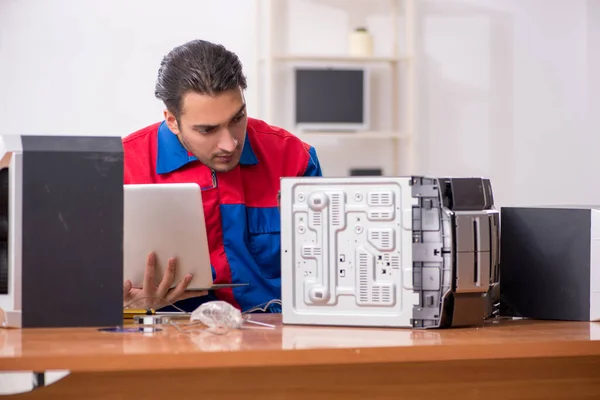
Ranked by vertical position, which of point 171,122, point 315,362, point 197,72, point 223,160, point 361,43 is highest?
point 361,43

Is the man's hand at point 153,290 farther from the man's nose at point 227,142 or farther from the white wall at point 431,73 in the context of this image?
the white wall at point 431,73

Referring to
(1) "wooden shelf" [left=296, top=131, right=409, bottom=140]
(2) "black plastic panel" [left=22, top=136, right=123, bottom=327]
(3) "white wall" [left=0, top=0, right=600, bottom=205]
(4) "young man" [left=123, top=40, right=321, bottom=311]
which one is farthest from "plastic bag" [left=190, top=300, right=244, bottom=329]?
(3) "white wall" [left=0, top=0, right=600, bottom=205]

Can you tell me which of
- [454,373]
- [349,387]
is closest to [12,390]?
[349,387]

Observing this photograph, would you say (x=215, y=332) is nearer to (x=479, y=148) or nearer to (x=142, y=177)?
(x=142, y=177)

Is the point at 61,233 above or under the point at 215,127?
under

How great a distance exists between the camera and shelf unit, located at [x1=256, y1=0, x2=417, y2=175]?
421 cm

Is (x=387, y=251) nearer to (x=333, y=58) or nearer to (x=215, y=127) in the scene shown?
(x=215, y=127)

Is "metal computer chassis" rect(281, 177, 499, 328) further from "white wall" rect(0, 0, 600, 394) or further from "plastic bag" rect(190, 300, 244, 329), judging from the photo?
"white wall" rect(0, 0, 600, 394)

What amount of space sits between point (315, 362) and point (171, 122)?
1133 mm

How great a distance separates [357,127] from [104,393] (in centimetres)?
298

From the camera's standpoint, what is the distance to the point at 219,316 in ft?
5.37

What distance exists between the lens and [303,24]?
4.41 metres

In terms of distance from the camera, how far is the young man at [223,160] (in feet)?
7.29

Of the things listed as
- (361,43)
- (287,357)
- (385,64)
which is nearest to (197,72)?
(287,357)
